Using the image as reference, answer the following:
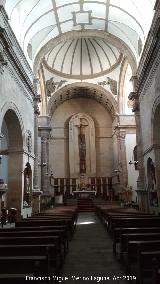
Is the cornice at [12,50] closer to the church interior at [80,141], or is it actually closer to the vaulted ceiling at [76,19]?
the church interior at [80,141]

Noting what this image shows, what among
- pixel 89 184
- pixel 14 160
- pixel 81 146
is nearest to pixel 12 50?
pixel 14 160

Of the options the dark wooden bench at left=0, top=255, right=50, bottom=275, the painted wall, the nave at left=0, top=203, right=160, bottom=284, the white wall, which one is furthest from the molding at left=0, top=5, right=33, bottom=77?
the painted wall

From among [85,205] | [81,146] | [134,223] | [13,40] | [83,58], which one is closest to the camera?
[134,223]

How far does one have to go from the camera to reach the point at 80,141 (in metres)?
29.5

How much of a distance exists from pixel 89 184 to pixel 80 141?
4.60 m

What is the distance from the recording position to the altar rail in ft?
91.1

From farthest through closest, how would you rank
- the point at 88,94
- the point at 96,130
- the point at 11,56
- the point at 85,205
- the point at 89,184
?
1. the point at 96,130
2. the point at 88,94
3. the point at 89,184
4. the point at 85,205
5. the point at 11,56

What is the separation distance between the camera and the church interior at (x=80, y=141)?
4886 mm

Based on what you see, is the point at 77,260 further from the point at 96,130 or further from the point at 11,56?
the point at 96,130

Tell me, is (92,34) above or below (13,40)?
above

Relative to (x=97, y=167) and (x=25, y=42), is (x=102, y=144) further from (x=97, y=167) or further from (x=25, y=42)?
(x=25, y=42)

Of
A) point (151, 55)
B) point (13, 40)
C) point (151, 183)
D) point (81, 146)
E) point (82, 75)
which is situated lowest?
point (151, 183)

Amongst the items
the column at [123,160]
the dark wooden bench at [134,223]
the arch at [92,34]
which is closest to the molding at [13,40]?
the arch at [92,34]

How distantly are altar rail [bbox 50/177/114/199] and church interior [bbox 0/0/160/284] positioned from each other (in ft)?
0.34
